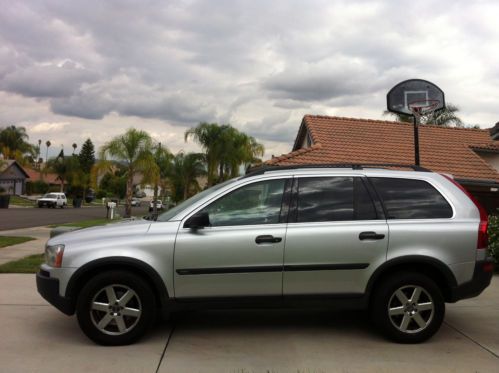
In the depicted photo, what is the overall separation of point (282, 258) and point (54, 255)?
2.18m

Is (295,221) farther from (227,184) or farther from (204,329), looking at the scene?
(204,329)

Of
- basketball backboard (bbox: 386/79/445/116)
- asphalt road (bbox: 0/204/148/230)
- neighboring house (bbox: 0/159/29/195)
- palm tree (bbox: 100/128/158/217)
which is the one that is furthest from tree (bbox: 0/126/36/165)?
basketball backboard (bbox: 386/79/445/116)

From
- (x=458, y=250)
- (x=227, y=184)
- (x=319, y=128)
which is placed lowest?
(x=458, y=250)

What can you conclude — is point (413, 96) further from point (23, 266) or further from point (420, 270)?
point (23, 266)

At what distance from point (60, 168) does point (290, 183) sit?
59798mm

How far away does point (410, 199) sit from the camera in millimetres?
5055

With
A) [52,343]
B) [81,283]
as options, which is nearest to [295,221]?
[81,283]

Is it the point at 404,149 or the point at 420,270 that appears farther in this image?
the point at 404,149

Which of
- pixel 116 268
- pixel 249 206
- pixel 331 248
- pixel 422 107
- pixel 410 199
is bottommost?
pixel 116 268

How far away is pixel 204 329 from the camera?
5.29m

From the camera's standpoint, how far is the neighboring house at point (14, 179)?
60.7m

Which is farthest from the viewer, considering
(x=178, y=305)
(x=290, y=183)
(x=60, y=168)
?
(x=60, y=168)

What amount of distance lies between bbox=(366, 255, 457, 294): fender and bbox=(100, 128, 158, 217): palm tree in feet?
81.1

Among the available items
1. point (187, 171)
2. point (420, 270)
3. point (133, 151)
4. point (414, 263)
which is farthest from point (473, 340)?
point (187, 171)
